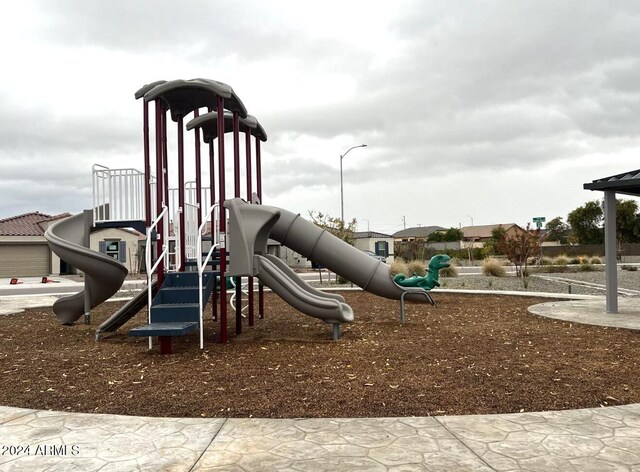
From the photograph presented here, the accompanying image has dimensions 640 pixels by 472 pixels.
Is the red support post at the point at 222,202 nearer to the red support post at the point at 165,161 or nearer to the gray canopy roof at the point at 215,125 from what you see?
the red support post at the point at 165,161

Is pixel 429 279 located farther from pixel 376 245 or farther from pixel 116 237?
pixel 376 245

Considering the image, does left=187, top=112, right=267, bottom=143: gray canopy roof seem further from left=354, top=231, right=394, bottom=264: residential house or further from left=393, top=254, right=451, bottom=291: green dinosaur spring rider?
left=354, top=231, right=394, bottom=264: residential house

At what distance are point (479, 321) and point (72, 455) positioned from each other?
7981 millimetres

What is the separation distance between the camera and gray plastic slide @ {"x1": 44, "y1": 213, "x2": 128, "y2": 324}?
8.77 m

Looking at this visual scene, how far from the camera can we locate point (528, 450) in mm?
3455

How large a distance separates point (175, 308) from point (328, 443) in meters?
4.14

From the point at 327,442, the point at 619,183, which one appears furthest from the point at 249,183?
the point at 619,183

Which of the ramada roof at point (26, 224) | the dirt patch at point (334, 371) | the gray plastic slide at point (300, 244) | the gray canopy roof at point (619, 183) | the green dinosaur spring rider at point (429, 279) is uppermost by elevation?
the ramada roof at point (26, 224)

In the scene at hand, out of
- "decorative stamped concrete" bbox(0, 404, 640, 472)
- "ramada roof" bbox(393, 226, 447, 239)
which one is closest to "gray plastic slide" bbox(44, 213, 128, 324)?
"decorative stamped concrete" bbox(0, 404, 640, 472)

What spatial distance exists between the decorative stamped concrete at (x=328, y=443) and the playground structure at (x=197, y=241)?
102 inches

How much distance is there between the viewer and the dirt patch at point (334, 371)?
4629 millimetres

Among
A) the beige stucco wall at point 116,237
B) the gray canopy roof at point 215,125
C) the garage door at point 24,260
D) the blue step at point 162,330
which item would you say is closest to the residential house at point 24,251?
the garage door at point 24,260

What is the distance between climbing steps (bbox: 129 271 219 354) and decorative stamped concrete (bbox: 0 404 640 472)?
2172 millimetres

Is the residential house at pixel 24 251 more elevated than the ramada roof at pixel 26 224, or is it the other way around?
the ramada roof at pixel 26 224
